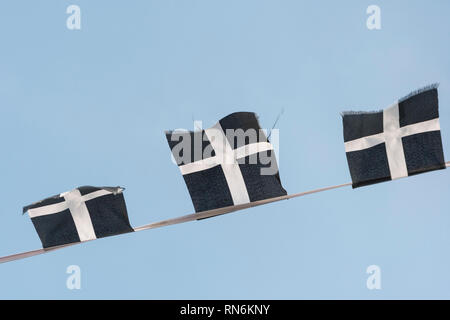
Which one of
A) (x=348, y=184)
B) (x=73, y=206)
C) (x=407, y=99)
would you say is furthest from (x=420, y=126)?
(x=73, y=206)

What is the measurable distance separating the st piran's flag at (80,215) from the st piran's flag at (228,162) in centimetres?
117

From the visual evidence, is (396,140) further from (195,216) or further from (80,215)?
(80,215)

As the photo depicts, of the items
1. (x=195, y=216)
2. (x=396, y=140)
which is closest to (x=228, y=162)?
(x=195, y=216)

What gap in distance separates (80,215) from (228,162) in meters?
2.49

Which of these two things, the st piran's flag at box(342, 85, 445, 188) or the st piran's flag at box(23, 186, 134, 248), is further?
the st piran's flag at box(23, 186, 134, 248)

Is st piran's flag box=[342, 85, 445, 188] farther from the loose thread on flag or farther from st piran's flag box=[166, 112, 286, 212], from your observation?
st piran's flag box=[166, 112, 286, 212]

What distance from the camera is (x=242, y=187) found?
10.3m

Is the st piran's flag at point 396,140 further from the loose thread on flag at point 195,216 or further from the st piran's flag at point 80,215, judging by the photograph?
the st piran's flag at point 80,215

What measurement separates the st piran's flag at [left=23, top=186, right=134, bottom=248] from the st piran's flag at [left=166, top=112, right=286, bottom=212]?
1.17 metres

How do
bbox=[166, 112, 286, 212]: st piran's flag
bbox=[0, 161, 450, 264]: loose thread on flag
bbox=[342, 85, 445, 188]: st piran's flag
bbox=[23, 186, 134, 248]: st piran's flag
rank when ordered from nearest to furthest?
bbox=[0, 161, 450, 264]: loose thread on flag < bbox=[342, 85, 445, 188]: st piran's flag < bbox=[166, 112, 286, 212]: st piran's flag < bbox=[23, 186, 134, 248]: st piran's flag

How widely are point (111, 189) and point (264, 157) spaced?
244 cm

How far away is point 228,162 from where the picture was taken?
34.5 feet

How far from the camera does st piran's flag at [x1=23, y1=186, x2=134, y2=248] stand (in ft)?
34.2

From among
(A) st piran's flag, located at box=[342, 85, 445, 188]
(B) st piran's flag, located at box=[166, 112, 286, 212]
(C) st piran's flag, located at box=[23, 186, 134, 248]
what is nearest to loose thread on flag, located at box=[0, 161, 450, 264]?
(B) st piran's flag, located at box=[166, 112, 286, 212]
